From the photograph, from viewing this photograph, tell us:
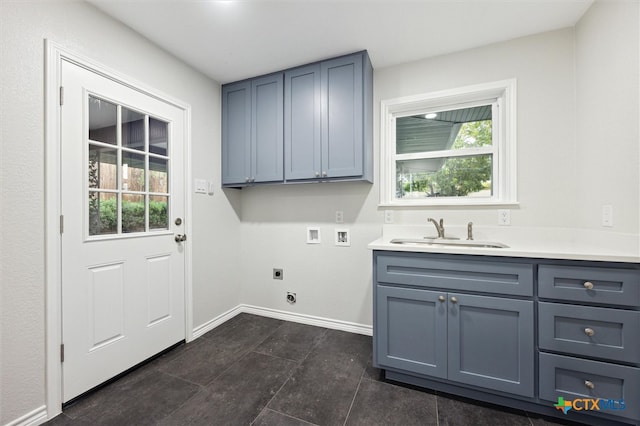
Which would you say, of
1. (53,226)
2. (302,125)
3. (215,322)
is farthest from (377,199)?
(53,226)

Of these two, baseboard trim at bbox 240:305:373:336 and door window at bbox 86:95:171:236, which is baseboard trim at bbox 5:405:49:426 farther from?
baseboard trim at bbox 240:305:373:336

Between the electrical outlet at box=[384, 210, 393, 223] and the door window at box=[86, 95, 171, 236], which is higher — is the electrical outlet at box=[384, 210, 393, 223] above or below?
below

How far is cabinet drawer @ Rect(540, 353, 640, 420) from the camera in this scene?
1.25 m

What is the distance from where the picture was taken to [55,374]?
4.68 feet

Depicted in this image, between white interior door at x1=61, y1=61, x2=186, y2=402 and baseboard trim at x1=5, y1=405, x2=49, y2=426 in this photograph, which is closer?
baseboard trim at x1=5, y1=405, x2=49, y2=426

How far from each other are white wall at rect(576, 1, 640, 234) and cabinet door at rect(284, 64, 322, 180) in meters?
1.87

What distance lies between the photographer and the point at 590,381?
4.30ft

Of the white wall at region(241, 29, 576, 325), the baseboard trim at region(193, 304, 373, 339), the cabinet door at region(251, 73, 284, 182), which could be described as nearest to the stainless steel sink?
the white wall at region(241, 29, 576, 325)

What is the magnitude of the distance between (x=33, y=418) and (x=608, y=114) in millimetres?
3658

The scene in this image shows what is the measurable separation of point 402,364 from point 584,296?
1050 mm

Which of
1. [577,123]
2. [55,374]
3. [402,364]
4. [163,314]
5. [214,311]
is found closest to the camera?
[55,374]

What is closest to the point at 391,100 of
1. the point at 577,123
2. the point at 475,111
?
the point at 475,111

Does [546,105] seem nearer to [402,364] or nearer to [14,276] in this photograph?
[402,364]

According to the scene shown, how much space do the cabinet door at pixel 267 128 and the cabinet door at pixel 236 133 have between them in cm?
6
